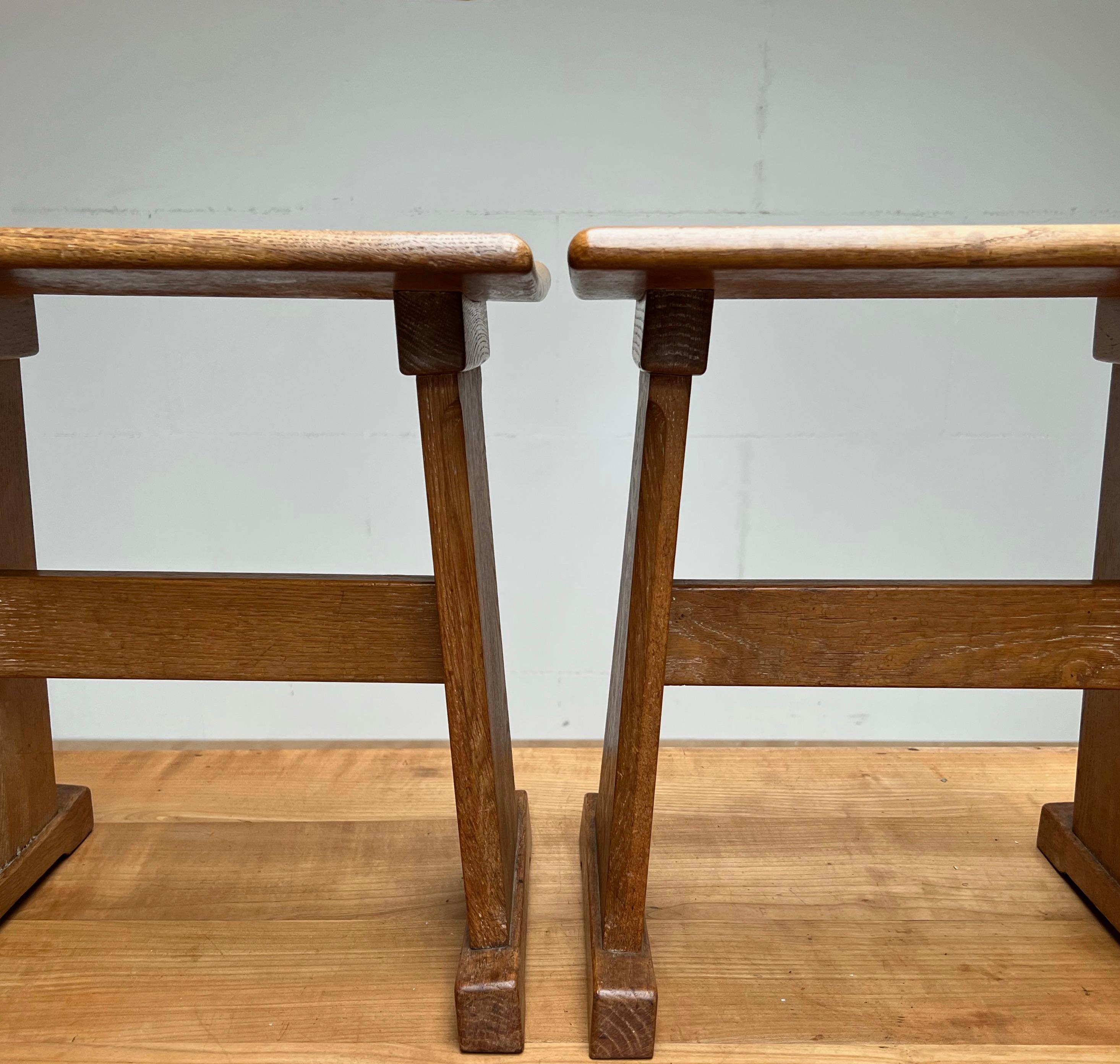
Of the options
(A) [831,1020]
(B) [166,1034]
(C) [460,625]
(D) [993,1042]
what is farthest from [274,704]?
(D) [993,1042]

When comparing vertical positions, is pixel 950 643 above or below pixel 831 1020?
above

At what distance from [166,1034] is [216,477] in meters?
1.22

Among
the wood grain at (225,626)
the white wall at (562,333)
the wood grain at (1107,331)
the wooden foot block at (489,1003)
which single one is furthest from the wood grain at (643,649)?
the white wall at (562,333)

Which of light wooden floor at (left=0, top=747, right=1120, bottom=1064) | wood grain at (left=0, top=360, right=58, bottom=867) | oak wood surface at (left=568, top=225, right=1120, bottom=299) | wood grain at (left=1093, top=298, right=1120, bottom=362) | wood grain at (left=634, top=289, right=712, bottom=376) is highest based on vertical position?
oak wood surface at (left=568, top=225, right=1120, bottom=299)

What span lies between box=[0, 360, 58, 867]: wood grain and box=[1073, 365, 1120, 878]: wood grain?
54.8 inches

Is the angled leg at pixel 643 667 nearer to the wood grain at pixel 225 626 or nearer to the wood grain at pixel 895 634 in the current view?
the wood grain at pixel 895 634

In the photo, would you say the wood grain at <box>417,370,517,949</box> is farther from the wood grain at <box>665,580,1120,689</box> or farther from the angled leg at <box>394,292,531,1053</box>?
the wood grain at <box>665,580,1120,689</box>

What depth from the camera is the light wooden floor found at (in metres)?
0.96

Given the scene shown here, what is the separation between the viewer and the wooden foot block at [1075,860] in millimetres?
1134

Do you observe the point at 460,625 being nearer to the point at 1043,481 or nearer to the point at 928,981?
the point at 928,981

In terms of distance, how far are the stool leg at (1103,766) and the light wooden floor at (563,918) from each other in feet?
0.13

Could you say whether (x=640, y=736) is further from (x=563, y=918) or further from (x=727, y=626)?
(x=563, y=918)

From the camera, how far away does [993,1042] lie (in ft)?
3.10

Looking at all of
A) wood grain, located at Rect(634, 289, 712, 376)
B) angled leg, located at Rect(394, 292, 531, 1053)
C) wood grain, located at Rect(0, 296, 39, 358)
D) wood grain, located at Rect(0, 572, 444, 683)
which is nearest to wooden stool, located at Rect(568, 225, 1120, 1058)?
wood grain, located at Rect(634, 289, 712, 376)
